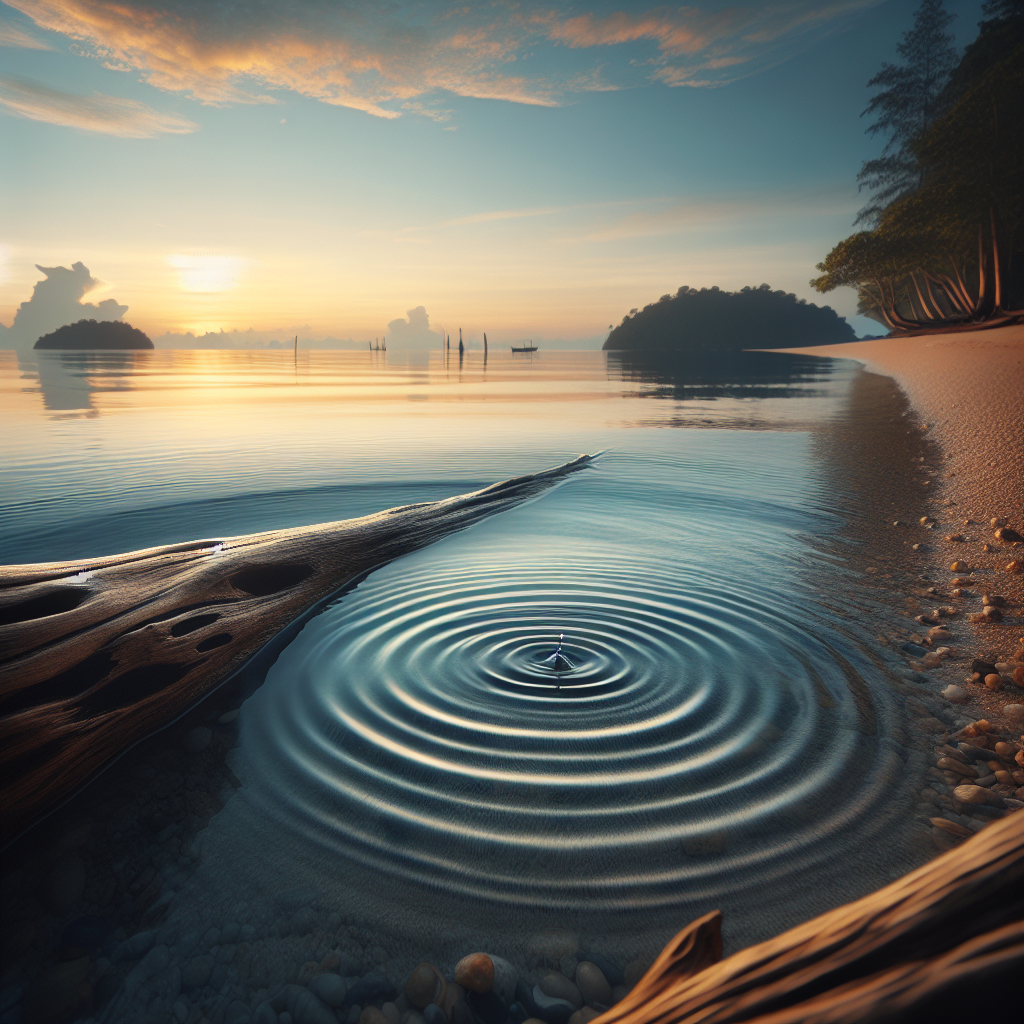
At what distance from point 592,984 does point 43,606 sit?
12.5 ft

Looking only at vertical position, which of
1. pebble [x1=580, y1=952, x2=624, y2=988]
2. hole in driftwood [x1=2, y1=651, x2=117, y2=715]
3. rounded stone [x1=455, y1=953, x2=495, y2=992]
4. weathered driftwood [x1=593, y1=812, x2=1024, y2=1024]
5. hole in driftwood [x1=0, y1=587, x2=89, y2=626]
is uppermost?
weathered driftwood [x1=593, y1=812, x2=1024, y2=1024]

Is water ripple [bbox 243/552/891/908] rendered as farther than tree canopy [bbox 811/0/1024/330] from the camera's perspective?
No

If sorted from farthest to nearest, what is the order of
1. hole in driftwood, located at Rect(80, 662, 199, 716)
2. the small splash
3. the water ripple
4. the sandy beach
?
the sandy beach → the small splash → hole in driftwood, located at Rect(80, 662, 199, 716) → the water ripple

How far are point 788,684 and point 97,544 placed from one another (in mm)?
7469

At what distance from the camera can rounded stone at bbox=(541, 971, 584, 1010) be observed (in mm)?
1996

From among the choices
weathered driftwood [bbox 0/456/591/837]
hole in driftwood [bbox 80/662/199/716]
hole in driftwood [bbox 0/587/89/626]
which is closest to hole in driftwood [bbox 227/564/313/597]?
weathered driftwood [bbox 0/456/591/837]

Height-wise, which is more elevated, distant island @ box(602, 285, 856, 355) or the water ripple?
distant island @ box(602, 285, 856, 355)

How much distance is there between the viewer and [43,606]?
384 centimetres

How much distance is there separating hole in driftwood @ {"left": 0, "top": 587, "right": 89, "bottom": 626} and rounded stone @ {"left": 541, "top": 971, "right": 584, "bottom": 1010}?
3.43m

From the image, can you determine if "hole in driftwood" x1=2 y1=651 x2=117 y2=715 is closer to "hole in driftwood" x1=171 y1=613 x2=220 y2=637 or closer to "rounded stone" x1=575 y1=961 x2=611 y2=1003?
"hole in driftwood" x1=171 y1=613 x2=220 y2=637

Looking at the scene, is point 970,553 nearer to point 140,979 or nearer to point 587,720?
point 587,720

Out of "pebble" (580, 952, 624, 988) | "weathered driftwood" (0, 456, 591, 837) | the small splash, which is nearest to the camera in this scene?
"pebble" (580, 952, 624, 988)

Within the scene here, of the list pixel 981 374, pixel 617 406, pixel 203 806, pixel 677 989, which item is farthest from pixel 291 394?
pixel 677 989

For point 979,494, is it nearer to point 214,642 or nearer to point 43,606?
point 214,642
